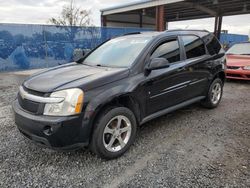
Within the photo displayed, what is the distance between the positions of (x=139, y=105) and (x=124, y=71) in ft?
1.81

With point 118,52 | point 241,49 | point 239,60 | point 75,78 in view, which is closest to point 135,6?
point 241,49

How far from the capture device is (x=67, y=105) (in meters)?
2.55

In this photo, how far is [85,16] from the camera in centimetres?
2888

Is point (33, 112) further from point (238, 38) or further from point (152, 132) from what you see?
point (238, 38)

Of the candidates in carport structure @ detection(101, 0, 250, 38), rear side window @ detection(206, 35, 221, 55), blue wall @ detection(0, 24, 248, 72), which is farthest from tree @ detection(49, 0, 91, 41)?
rear side window @ detection(206, 35, 221, 55)

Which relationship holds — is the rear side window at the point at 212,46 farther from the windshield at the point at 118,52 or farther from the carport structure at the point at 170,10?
the carport structure at the point at 170,10

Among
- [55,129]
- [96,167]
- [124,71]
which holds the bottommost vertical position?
[96,167]

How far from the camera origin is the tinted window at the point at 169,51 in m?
3.62

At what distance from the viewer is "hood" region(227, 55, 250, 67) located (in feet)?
24.7

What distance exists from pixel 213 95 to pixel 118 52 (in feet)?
8.50

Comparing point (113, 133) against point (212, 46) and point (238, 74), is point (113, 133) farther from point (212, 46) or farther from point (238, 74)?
point (238, 74)

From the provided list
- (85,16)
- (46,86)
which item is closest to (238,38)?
(85,16)

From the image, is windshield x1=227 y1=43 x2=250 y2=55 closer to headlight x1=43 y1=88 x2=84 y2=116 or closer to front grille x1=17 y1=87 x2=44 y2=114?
headlight x1=43 y1=88 x2=84 y2=116

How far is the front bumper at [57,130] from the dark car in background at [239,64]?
669cm
